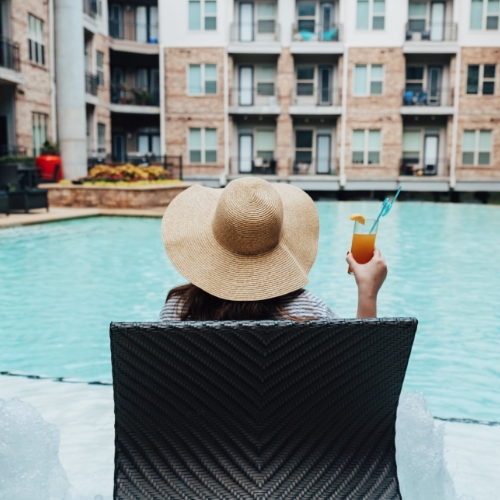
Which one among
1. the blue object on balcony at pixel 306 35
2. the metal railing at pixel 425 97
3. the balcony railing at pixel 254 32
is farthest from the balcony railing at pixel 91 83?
the metal railing at pixel 425 97

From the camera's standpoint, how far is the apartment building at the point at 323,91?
29078mm

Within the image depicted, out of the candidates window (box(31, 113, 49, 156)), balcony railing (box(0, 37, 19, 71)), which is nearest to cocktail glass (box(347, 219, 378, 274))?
balcony railing (box(0, 37, 19, 71))

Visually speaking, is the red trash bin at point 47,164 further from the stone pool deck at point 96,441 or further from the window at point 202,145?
the stone pool deck at point 96,441

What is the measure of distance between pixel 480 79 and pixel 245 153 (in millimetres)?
10743

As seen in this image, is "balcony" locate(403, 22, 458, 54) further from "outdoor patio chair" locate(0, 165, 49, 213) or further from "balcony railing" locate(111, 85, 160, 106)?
"outdoor patio chair" locate(0, 165, 49, 213)

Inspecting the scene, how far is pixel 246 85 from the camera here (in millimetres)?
30406

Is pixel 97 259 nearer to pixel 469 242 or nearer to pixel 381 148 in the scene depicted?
pixel 469 242

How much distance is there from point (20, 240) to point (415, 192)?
2187 centimetres

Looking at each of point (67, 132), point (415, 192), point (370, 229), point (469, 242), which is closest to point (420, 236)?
point (469, 242)

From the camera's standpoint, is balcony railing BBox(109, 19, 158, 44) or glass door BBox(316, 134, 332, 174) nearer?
glass door BBox(316, 134, 332, 174)

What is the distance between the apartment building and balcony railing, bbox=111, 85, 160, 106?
0.10m

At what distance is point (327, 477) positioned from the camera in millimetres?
1918

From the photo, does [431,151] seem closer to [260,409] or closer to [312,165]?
[312,165]

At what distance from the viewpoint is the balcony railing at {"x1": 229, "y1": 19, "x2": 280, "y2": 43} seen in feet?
97.7
